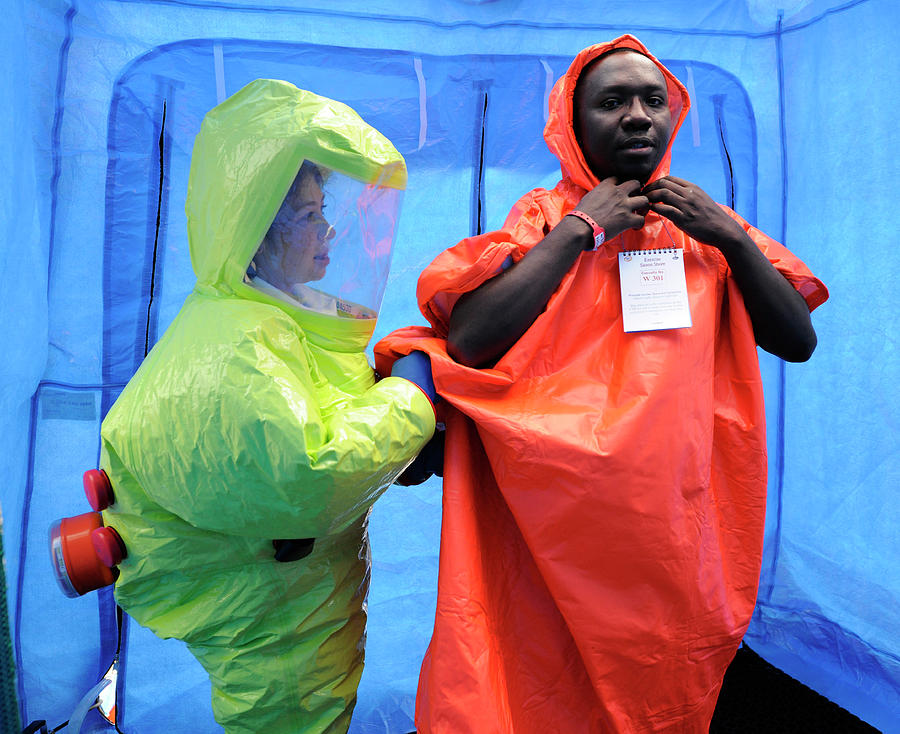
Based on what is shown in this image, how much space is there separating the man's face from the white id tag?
14 cm

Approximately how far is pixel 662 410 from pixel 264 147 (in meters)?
0.68

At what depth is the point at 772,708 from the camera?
1.95 metres

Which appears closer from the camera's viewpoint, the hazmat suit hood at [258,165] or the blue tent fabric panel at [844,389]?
the hazmat suit hood at [258,165]

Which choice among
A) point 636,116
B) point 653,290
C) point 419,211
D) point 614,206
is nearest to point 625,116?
point 636,116

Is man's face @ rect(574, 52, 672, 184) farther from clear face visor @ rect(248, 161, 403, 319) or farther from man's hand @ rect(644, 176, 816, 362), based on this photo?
clear face visor @ rect(248, 161, 403, 319)

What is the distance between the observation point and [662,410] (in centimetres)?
103

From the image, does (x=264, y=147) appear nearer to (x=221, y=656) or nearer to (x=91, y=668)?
(x=221, y=656)

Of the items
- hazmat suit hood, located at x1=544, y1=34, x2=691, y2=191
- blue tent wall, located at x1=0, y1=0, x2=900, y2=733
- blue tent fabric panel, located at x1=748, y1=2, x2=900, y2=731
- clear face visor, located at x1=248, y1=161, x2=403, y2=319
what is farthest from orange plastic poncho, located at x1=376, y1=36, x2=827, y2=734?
blue tent fabric panel, located at x1=748, y1=2, x2=900, y2=731

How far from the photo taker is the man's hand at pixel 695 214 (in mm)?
1062

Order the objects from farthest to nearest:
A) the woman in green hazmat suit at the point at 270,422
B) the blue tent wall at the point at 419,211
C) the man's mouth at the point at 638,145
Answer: the blue tent wall at the point at 419,211
the man's mouth at the point at 638,145
the woman in green hazmat suit at the point at 270,422

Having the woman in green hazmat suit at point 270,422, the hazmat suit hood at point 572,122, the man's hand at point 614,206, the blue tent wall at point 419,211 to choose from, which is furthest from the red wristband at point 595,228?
the blue tent wall at point 419,211

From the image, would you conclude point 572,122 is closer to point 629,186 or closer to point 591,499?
point 629,186

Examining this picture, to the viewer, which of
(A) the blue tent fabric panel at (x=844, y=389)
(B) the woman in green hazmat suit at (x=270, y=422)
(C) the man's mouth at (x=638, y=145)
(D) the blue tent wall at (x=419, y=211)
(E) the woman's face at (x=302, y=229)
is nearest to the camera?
(B) the woman in green hazmat suit at (x=270, y=422)

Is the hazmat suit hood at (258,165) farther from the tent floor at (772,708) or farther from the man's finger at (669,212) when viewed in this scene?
the tent floor at (772,708)
